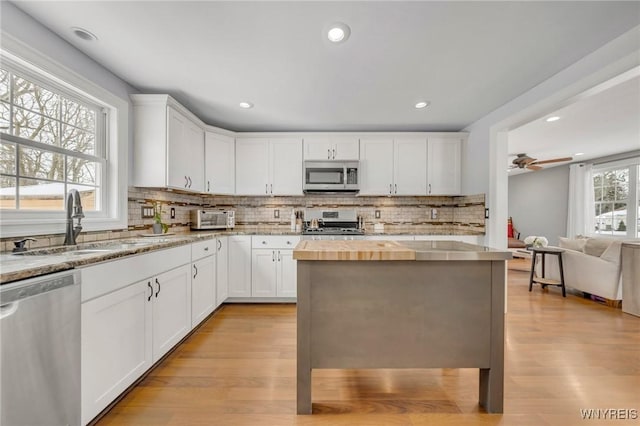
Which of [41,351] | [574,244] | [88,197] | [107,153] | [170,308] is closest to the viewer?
[41,351]

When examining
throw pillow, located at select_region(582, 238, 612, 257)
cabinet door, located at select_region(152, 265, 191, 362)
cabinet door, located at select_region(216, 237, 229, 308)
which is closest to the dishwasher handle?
cabinet door, located at select_region(152, 265, 191, 362)

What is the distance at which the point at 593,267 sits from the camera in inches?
139

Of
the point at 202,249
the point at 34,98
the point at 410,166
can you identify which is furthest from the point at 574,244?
the point at 34,98

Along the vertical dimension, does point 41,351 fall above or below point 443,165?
below

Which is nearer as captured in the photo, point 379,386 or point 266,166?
point 379,386

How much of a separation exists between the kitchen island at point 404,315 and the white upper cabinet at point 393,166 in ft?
7.47

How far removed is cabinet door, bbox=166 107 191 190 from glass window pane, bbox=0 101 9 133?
109cm

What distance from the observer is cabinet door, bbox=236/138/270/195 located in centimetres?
376

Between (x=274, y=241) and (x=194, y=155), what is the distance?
55.2 inches

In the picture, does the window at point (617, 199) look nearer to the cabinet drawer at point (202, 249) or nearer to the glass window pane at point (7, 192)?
the cabinet drawer at point (202, 249)

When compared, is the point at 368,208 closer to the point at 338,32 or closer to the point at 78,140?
the point at 338,32

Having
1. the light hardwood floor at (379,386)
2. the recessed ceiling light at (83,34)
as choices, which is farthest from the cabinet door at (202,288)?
the recessed ceiling light at (83,34)

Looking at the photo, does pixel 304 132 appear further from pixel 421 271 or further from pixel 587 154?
pixel 587 154

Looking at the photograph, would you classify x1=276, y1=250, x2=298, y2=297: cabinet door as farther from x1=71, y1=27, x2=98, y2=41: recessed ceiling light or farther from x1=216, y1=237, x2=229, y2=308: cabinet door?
x1=71, y1=27, x2=98, y2=41: recessed ceiling light
